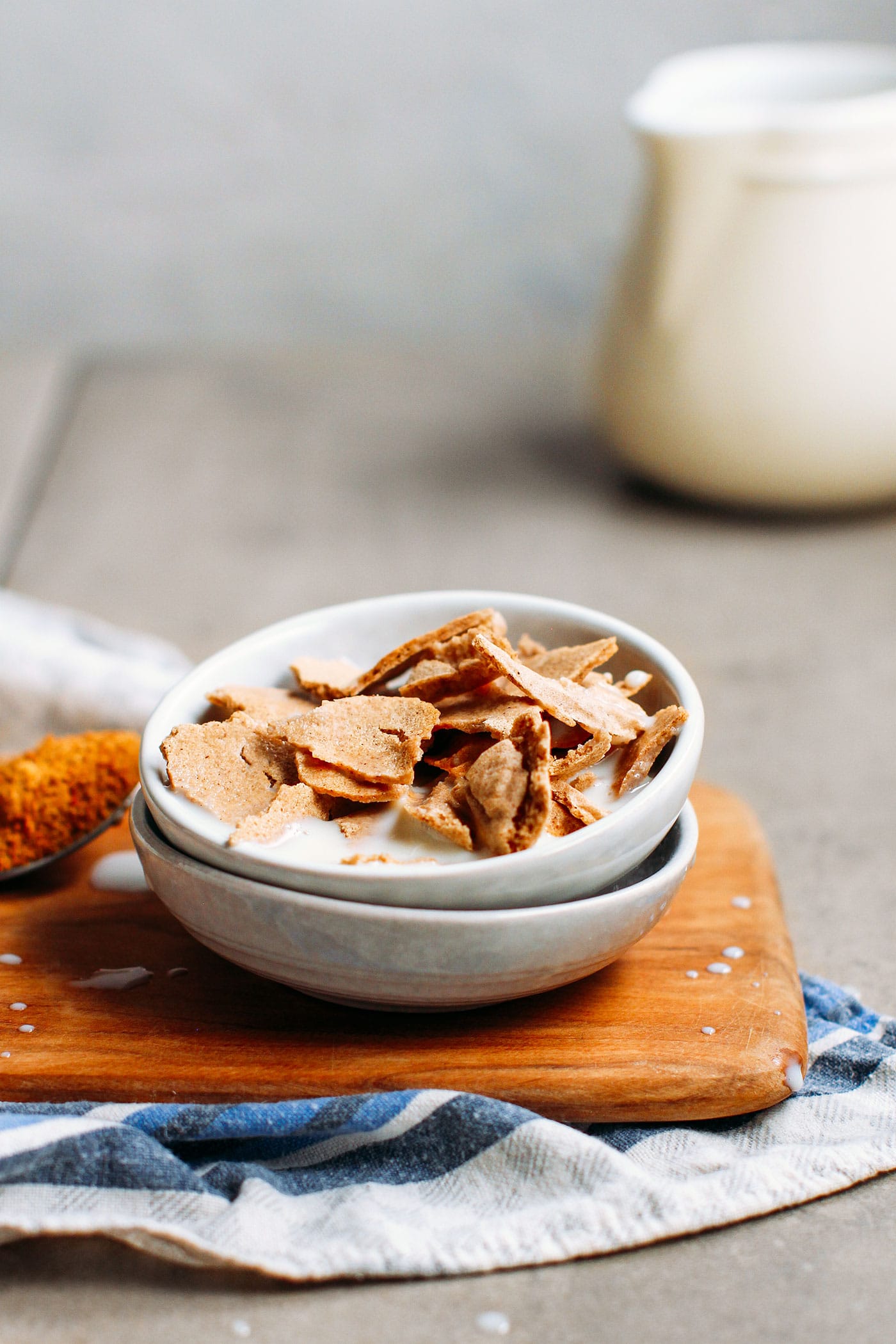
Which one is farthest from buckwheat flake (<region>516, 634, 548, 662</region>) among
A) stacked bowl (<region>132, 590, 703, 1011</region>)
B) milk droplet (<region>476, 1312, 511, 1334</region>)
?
milk droplet (<region>476, 1312, 511, 1334</region>)

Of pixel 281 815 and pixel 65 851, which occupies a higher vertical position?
pixel 281 815

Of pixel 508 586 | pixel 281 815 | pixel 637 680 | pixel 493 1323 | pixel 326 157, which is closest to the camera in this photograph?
pixel 493 1323

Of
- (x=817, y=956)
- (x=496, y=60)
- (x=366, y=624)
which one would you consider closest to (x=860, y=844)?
(x=817, y=956)

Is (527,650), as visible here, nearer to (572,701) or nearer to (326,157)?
(572,701)

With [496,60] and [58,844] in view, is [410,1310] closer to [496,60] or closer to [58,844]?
[58,844]

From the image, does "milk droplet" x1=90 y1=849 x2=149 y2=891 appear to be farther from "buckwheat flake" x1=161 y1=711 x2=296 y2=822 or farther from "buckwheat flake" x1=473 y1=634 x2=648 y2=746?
"buckwheat flake" x1=473 y1=634 x2=648 y2=746

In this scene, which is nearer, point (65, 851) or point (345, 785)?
point (345, 785)

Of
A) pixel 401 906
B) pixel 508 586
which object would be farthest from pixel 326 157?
pixel 401 906
